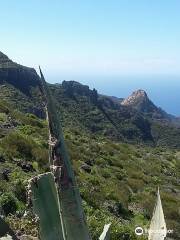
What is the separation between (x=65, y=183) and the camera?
203 cm

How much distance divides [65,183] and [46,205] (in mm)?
280

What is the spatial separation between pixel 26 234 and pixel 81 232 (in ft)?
15.0

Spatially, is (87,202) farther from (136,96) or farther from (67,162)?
(136,96)

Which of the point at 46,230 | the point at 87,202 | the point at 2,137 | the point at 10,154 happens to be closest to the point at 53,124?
the point at 46,230

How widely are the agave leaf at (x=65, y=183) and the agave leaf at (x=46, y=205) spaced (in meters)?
0.18

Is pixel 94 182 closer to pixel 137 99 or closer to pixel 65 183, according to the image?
pixel 65 183

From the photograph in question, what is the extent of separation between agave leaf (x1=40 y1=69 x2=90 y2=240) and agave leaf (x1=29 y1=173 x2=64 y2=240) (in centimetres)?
18

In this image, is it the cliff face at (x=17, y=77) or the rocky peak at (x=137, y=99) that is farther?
the rocky peak at (x=137, y=99)

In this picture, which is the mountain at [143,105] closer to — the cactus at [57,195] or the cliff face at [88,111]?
the cliff face at [88,111]

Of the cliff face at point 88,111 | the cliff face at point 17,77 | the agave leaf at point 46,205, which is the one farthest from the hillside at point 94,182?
the cliff face at point 17,77

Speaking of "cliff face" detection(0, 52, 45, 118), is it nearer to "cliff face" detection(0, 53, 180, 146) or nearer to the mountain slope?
"cliff face" detection(0, 53, 180, 146)

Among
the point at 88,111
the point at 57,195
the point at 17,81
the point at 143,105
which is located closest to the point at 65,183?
the point at 57,195

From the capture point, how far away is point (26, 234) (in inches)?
257

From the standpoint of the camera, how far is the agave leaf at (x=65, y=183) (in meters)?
1.96
